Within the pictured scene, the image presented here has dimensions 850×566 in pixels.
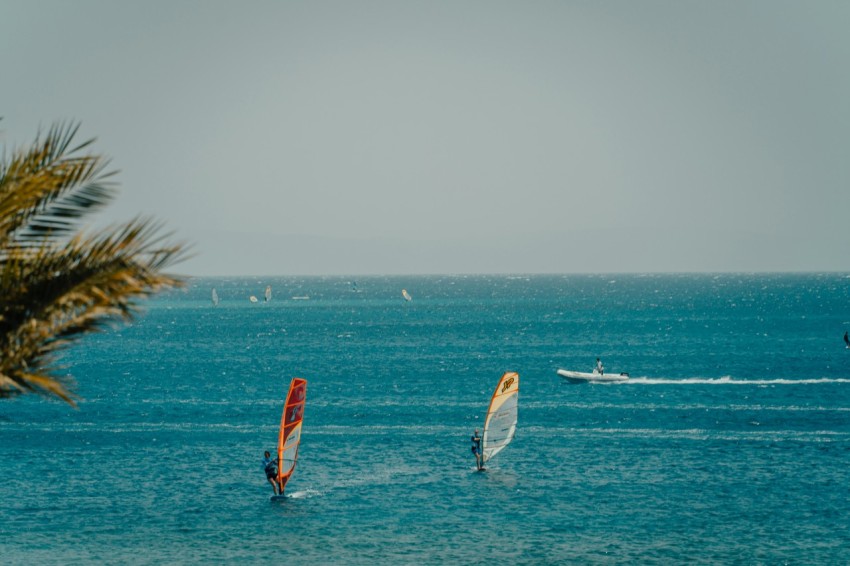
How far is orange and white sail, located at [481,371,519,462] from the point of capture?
54.9m

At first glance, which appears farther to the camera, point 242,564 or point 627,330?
point 627,330

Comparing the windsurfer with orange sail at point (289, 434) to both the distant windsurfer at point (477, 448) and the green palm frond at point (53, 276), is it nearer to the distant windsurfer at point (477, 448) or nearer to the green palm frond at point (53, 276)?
the distant windsurfer at point (477, 448)

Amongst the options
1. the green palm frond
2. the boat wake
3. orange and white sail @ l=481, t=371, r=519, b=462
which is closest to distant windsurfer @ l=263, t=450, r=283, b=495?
orange and white sail @ l=481, t=371, r=519, b=462

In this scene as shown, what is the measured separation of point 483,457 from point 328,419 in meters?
21.9

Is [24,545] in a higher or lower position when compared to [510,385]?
lower

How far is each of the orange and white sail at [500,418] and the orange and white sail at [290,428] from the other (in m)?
9.57

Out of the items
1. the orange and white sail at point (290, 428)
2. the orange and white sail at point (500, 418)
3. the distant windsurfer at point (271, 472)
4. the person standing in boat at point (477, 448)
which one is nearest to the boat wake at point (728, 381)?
the orange and white sail at point (500, 418)

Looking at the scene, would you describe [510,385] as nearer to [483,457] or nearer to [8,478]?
[483,457]

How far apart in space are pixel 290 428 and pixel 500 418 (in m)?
12.2

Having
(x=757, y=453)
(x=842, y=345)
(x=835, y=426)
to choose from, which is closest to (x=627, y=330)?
(x=842, y=345)

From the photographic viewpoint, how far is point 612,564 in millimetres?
36312

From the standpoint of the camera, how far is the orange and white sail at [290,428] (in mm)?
48312

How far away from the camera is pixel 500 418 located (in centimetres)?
5653

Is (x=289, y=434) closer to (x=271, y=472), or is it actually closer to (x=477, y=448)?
(x=271, y=472)
